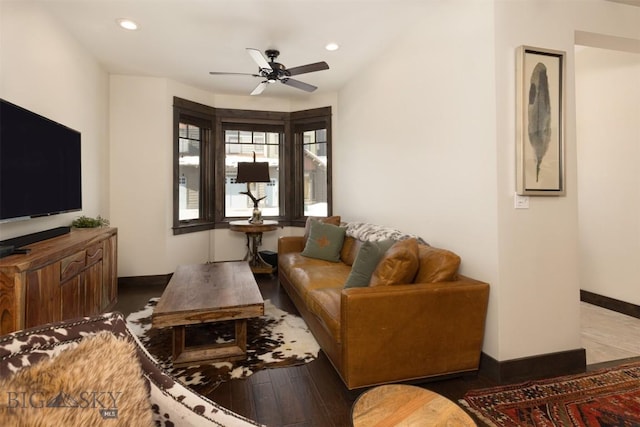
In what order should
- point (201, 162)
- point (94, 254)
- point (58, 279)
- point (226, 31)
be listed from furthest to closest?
point (201, 162), point (226, 31), point (94, 254), point (58, 279)

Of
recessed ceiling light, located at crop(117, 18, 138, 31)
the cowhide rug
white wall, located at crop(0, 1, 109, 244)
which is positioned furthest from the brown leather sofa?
recessed ceiling light, located at crop(117, 18, 138, 31)

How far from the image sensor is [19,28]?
2.41 metres

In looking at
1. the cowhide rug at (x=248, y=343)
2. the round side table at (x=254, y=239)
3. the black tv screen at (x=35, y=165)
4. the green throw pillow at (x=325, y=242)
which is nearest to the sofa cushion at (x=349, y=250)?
the green throw pillow at (x=325, y=242)

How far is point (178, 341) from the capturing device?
2.34 m

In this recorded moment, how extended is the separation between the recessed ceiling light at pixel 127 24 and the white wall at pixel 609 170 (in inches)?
189

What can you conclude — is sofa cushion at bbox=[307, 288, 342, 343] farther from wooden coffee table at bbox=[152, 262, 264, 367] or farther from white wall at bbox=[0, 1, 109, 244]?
white wall at bbox=[0, 1, 109, 244]

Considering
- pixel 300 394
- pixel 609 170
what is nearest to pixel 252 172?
pixel 300 394

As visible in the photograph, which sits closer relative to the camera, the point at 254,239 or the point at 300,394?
the point at 300,394

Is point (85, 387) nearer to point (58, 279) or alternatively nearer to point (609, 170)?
point (58, 279)

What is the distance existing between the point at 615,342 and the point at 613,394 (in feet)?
3.26

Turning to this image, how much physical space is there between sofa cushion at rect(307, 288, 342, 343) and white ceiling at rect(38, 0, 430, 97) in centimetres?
242

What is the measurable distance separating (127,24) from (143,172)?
76.3 inches

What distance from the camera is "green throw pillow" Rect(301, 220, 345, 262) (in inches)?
148

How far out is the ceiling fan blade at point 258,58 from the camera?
284cm
